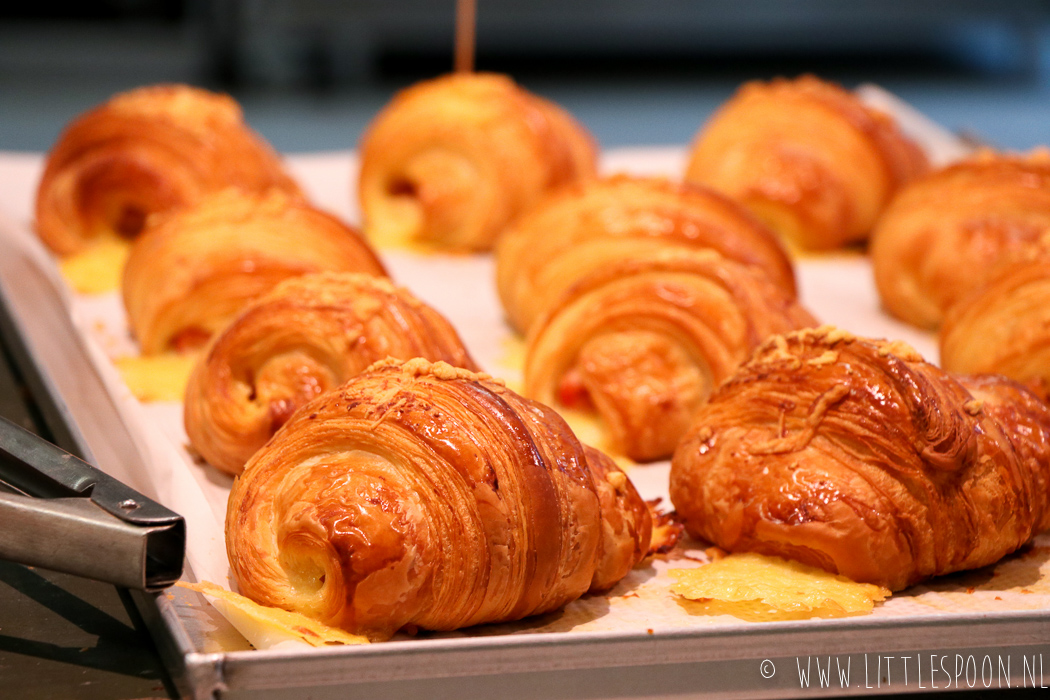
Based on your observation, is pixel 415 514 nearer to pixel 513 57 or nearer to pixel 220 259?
pixel 220 259

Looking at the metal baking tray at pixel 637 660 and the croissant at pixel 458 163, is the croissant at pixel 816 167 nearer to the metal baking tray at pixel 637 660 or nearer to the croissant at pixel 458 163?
the croissant at pixel 458 163

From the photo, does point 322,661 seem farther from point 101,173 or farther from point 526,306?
point 101,173

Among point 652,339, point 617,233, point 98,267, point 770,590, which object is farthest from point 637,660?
point 98,267

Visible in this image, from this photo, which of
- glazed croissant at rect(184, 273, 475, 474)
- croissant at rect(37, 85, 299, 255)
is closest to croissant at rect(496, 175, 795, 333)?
glazed croissant at rect(184, 273, 475, 474)

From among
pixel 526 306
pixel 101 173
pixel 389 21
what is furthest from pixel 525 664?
pixel 389 21

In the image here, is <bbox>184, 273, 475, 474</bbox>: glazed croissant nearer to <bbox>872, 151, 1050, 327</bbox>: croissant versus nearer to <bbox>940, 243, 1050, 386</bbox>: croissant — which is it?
<bbox>940, 243, 1050, 386</bbox>: croissant
